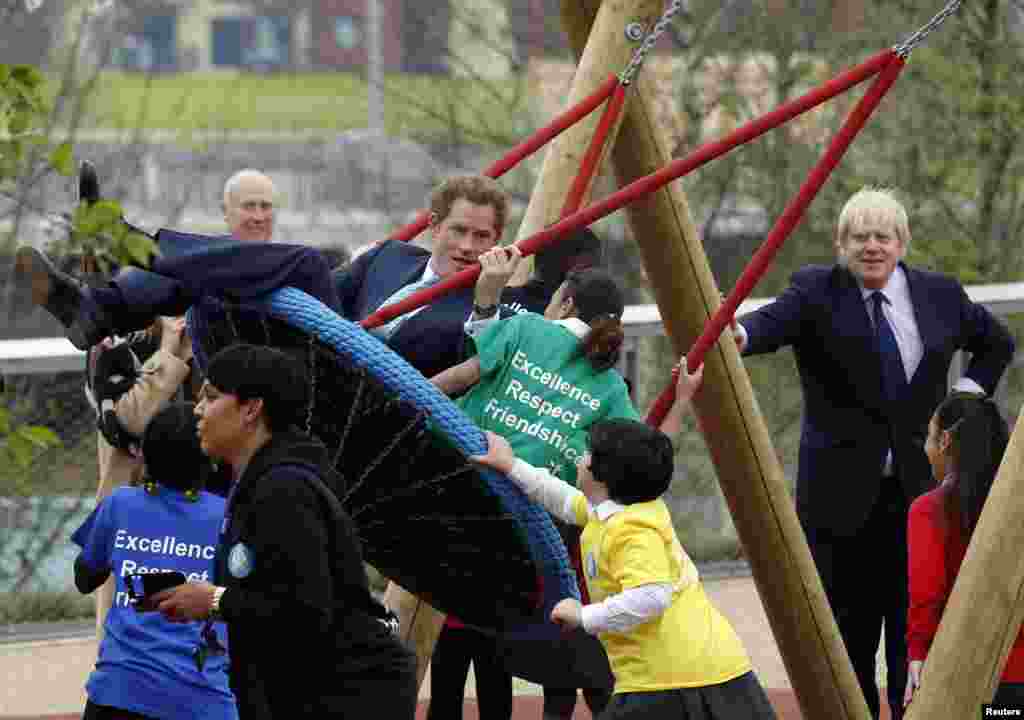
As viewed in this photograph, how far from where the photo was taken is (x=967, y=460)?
18.9 ft

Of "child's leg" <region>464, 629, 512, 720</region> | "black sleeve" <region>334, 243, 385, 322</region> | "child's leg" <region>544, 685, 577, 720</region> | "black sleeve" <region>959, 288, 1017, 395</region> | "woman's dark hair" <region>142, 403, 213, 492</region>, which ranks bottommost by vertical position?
"child's leg" <region>544, 685, 577, 720</region>

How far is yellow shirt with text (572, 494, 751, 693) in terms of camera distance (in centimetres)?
496

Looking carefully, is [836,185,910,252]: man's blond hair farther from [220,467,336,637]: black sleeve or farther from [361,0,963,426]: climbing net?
[220,467,336,637]: black sleeve

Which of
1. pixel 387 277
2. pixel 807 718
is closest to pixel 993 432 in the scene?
pixel 807 718

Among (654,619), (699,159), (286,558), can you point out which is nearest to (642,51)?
(699,159)

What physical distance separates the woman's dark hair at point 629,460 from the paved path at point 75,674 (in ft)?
7.73

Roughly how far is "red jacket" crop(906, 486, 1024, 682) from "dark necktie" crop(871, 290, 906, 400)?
75cm

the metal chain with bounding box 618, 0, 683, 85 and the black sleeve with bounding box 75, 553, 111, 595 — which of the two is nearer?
Answer: the black sleeve with bounding box 75, 553, 111, 595

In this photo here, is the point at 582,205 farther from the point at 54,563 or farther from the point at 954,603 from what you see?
the point at 54,563

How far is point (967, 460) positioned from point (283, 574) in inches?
82.7

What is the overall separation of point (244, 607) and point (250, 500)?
8.0 inches

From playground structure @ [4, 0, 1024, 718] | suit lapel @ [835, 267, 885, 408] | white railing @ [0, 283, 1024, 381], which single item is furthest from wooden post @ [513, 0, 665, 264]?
white railing @ [0, 283, 1024, 381]

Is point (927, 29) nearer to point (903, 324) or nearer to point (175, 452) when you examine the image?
point (903, 324)

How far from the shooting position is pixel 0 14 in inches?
503
